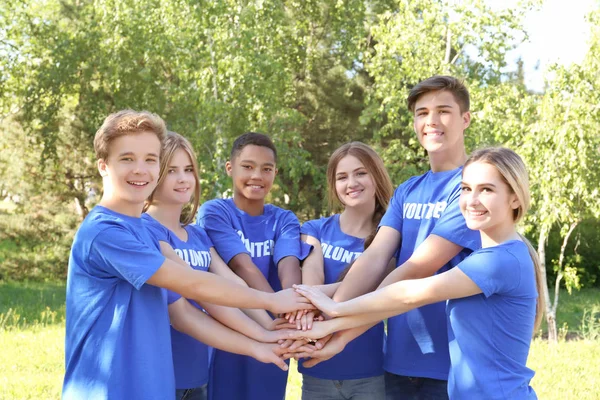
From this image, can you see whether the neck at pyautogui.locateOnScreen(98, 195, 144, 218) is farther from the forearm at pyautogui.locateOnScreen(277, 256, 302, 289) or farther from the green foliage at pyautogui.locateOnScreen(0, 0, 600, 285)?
the green foliage at pyautogui.locateOnScreen(0, 0, 600, 285)

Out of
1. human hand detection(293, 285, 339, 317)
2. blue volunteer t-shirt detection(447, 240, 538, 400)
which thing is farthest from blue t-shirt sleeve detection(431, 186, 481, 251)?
human hand detection(293, 285, 339, 317)

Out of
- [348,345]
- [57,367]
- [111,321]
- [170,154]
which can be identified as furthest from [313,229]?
[57,367]

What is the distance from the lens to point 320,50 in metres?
18.0

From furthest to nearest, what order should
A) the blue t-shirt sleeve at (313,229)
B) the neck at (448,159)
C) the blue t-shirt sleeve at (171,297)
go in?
1. the blue t-shirt sleeve at (313,229)
2. the neck at (448,159)
3. the blue t-shirt sleeve at (171,297)

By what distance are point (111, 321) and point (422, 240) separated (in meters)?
1.44

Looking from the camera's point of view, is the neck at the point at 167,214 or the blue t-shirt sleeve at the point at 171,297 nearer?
the blue t-shirt sleeve at the point at 171,297

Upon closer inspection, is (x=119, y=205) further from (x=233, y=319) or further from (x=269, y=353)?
(x=269, y=353)

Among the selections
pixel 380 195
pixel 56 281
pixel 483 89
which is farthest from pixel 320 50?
pixel 380 195

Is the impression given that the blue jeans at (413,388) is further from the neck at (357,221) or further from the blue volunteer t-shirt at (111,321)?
the blue volunteer t-shirt at (111,321)

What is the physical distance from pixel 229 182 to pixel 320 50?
27.6 ft

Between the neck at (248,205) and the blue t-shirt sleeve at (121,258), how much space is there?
1.29 meters

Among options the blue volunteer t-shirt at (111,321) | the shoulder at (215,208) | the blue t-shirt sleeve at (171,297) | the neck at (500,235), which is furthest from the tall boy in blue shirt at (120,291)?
the neck at (500,235)

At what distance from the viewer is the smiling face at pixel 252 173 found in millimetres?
3773

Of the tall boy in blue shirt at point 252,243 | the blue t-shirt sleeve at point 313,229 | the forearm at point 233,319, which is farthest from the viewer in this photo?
the blue t-shirt sleeve at point 313,229
